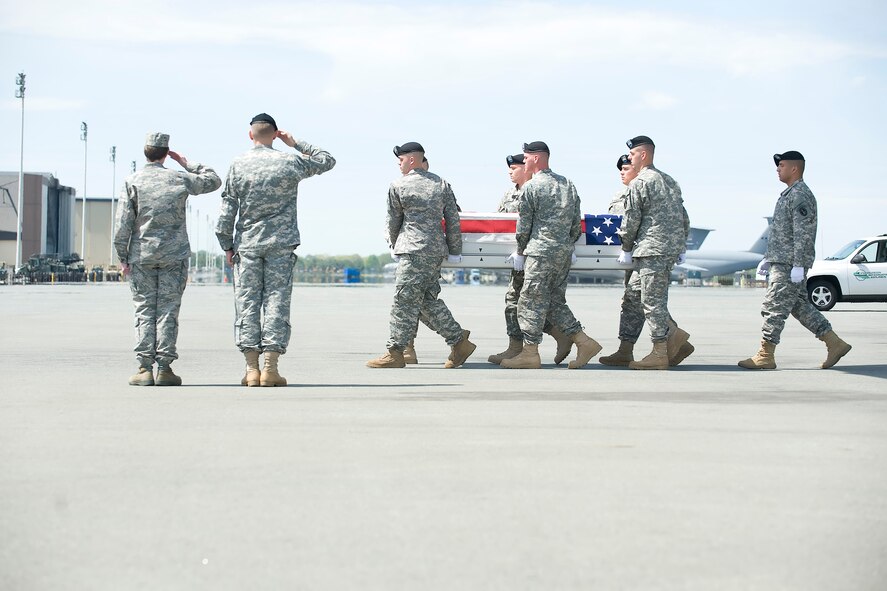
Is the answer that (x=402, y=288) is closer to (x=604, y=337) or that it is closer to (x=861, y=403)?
(x=861, y=403)

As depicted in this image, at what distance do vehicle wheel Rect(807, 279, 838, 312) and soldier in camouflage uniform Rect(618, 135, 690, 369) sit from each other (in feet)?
70.2

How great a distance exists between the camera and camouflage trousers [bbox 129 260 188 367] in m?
9.13

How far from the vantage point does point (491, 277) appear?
142000 mm

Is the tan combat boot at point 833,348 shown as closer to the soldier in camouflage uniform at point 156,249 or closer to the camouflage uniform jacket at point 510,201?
the camouflage uniform jacket at point 510,201

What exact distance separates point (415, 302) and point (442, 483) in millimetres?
6115

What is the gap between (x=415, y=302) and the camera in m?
11.1

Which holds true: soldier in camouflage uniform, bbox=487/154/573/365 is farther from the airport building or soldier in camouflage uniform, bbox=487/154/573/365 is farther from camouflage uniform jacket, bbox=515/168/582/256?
the airport building

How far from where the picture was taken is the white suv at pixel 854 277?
103 feet

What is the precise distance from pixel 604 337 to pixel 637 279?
5.68 metres

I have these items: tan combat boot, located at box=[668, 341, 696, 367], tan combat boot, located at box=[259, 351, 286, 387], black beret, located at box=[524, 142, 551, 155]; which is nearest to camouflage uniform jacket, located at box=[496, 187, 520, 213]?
black beret, located at box=[524, 142, 551, 155]

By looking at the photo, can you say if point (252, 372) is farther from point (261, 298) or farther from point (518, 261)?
point (518, 261)

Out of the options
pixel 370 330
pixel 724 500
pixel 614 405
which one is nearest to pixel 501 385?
pixel 614 405

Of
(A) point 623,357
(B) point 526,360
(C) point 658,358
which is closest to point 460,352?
(B) point 526,360

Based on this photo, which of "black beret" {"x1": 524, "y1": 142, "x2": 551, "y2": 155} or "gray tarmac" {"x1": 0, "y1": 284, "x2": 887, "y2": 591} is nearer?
"gray tarmac" {"x1": 0, "y1": 284, "x2": 887, "y2": 591}
